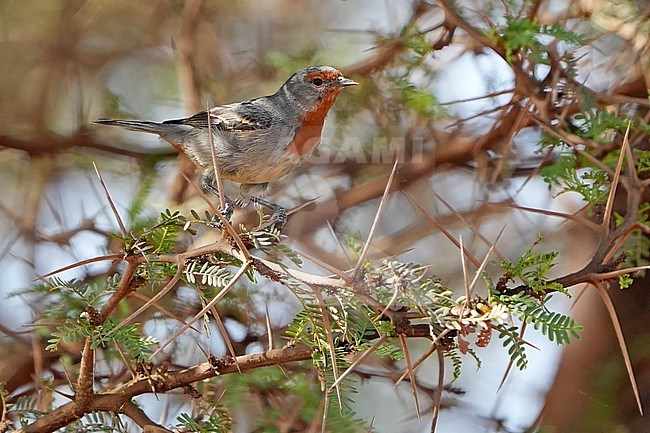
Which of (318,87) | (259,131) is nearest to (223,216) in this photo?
(259,131)

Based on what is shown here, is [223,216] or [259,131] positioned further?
[259,131]

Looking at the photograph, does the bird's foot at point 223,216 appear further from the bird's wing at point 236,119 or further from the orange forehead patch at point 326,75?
the orange forehead patch at point 326,75

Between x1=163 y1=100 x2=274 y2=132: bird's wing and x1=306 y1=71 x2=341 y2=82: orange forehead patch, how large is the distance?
23 centimetres

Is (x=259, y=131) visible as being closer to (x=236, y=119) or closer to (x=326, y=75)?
(x=236, y=119)

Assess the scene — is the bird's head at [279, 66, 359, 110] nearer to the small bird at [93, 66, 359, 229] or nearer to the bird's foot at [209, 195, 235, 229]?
the small bird at [93, 66, 359, 229]

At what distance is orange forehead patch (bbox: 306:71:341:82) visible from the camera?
340 centimetres

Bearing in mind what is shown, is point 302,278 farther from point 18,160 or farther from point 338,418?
point 18,160

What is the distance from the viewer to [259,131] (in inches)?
128

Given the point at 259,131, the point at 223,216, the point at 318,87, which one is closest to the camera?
the point at 223,216

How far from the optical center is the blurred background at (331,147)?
3396 millimetres

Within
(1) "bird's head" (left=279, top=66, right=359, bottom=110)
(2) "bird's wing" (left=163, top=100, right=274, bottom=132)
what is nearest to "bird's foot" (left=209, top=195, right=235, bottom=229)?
(2) "bird's wing" (left=163, top=100, right=274, bottom=132)

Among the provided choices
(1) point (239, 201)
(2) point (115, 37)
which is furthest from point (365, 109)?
(2) point (115, 37)

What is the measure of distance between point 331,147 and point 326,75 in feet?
2.77

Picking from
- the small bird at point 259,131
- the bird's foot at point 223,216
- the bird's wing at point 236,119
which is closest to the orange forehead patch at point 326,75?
the small bird at point 259,131
